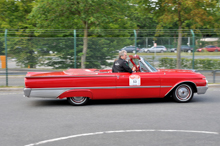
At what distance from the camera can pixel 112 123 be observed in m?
6.41

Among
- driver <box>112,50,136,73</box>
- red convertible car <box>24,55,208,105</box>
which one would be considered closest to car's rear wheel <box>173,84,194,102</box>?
red convertible car <box>24,55,208,105</box>

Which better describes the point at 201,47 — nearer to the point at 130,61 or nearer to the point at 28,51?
the point at 130,61

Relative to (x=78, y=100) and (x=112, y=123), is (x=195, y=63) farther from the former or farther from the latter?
(x=112, y=123)

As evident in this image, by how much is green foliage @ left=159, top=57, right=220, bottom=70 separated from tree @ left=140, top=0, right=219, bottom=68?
0.31m

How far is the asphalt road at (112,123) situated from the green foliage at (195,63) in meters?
6.23

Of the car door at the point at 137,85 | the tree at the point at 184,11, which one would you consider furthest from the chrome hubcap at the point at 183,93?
the tree at the point at 184,11

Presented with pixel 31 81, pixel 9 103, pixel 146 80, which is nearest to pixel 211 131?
pixel 146 80

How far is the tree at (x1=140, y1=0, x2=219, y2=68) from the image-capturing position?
16.7m

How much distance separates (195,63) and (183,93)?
23.6 feet

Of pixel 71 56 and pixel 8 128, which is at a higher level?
pixel 71 56

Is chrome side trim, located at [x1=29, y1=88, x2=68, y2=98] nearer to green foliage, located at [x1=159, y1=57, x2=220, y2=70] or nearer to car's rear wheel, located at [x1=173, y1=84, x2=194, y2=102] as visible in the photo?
car's rear wheel, located at [x1=173, y1=84, x2=194, y2=102]

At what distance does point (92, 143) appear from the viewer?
16.5 feet

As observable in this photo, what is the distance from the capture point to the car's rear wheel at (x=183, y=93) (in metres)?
8.80

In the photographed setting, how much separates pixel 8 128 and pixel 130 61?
14.6 feet
